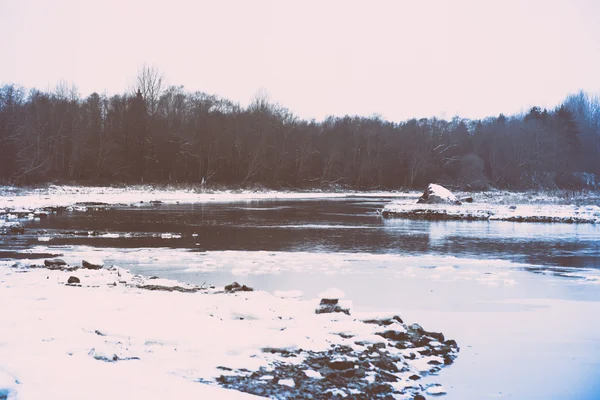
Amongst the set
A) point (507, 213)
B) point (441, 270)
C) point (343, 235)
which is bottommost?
point (441, 270)

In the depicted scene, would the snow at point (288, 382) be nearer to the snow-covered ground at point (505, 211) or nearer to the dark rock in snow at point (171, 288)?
the dark rock in snow at point (171, 288)

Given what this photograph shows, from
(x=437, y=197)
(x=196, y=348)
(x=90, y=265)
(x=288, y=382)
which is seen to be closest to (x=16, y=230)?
(x=90, y=265)

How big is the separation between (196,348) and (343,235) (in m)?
19.8

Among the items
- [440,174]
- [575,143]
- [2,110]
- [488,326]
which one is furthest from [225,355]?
[575,143]

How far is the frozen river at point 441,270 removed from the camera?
851 cm

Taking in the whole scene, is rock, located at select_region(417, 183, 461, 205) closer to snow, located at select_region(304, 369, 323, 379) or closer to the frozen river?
the frozen river

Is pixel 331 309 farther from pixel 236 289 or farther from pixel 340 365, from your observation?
pixel 236 289

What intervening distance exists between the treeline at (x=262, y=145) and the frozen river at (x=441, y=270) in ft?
130

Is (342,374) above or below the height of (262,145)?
below

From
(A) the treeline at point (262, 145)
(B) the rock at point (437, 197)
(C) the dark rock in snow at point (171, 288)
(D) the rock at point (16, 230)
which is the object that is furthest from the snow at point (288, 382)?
(A) the treeline at point (262, 145)

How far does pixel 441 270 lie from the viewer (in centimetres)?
1725

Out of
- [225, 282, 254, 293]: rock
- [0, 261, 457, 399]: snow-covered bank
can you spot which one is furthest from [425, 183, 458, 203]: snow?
[0, 261, 457, 399]: snow-covered bank

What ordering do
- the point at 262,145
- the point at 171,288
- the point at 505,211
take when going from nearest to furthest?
the point at 171,288 → the point at 505,211 → the point at 262,145

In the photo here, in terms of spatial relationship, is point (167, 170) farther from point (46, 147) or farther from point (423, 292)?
point (423, 292)
